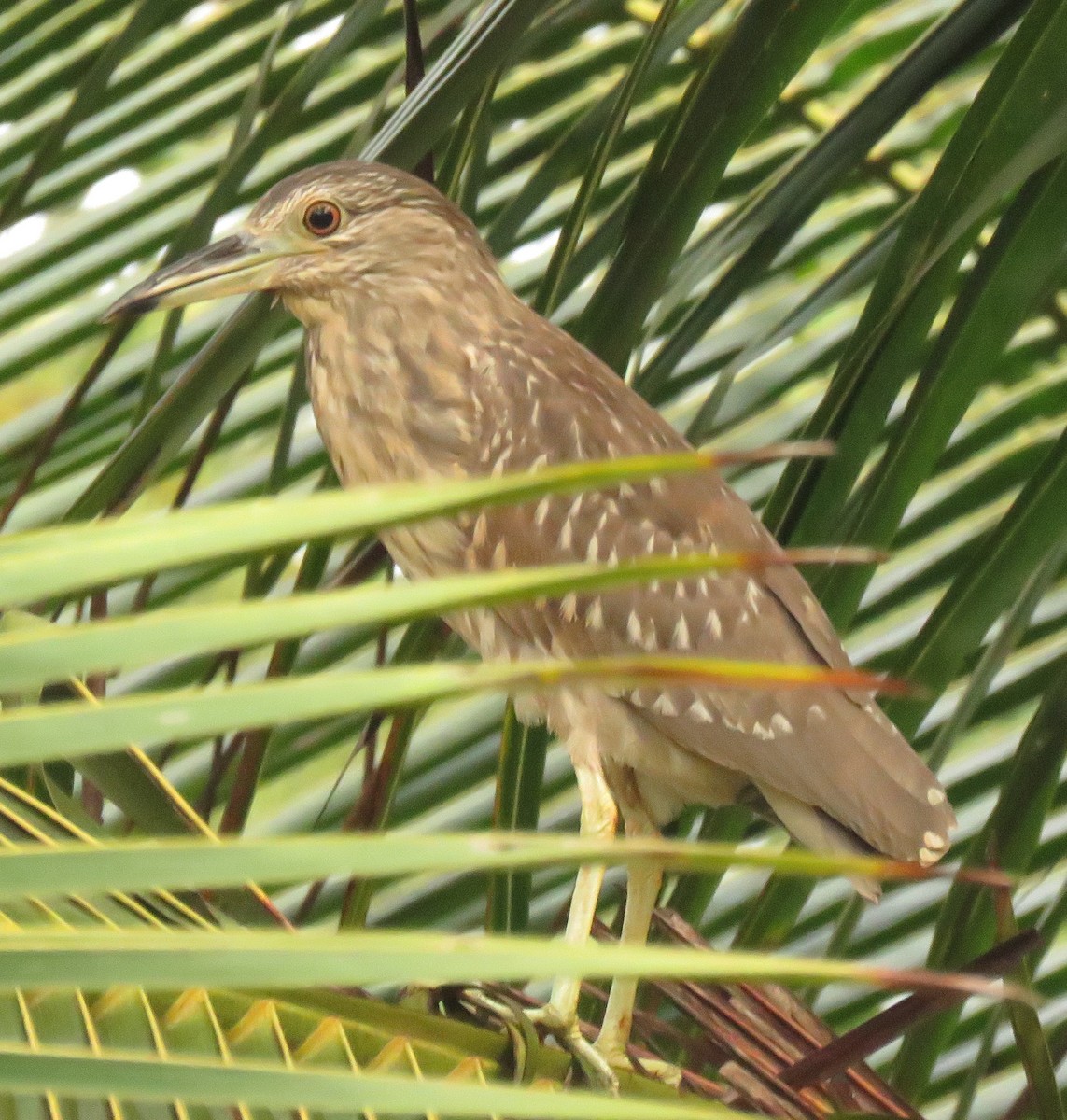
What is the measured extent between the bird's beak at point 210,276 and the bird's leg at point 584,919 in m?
0.56

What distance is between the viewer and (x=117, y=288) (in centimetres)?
207

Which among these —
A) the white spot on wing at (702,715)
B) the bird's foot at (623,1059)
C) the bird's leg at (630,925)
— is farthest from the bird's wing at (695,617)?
the bird's foot at (623,1059)

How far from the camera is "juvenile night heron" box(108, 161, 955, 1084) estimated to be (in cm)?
Result: 158

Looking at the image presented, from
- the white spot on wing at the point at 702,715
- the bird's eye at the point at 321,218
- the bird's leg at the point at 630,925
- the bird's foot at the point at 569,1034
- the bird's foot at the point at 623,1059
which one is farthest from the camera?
the bird's eye at the point at 321,218

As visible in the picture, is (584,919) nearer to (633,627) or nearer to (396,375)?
(633,627)

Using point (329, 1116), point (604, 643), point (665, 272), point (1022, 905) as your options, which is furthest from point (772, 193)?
point (1022, 905)

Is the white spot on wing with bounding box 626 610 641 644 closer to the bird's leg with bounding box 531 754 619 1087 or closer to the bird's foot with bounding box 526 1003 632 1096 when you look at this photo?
the bird's leg with bounding box 531 754 619 1087

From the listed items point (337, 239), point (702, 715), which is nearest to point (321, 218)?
point (337, 239)

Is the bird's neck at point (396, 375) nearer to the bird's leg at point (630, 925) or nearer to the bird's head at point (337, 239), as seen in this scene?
the bird's head at point (337, 239)

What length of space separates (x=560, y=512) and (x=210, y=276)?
43 centimetres

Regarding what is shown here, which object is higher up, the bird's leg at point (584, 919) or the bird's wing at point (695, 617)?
the bird's wing at point (695, 617)

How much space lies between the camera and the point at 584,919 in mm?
1451

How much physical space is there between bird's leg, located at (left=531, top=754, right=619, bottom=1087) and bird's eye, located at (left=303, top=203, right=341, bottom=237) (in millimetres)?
611

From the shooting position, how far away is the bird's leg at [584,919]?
1.13 metres
